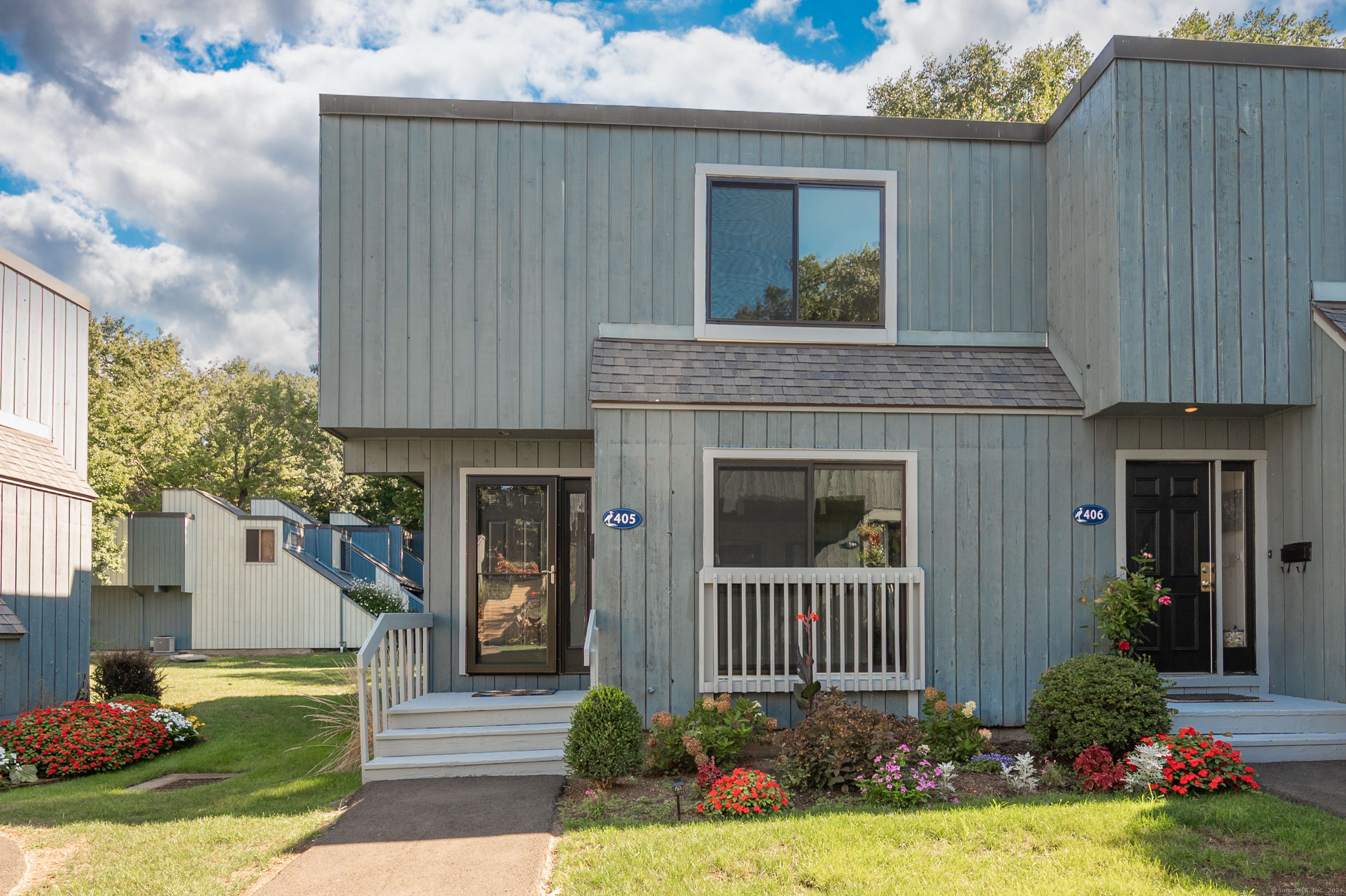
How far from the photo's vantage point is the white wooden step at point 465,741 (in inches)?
234

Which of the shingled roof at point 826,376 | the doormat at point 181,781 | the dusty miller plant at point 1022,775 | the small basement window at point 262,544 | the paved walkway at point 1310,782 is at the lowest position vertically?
the doormat at point 181,781

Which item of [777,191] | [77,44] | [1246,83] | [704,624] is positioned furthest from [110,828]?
[77,44]

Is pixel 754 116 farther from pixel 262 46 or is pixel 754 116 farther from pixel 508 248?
pixel 262 46

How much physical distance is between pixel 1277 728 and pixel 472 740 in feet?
18.1

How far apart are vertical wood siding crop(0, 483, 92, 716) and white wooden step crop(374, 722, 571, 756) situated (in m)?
4.01

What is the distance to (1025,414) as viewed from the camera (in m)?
6.76

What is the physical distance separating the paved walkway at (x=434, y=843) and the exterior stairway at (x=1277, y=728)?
14.5 ft

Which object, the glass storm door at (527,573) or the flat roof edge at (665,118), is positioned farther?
the glass storm door at (527,573)

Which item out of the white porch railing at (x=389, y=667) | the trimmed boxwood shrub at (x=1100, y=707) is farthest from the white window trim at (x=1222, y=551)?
the white porch railing at (x=389, y=667)

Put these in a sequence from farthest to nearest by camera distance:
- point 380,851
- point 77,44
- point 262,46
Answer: point 77,44, point 262,46, point 380,851

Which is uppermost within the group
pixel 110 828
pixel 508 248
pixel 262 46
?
pixel 262 46

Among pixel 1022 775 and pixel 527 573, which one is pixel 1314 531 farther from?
pixel 527 573

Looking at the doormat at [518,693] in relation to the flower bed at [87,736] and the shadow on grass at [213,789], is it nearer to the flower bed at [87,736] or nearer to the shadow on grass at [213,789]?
the shadow on grass at [213,789]

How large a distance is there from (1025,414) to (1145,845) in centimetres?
354
